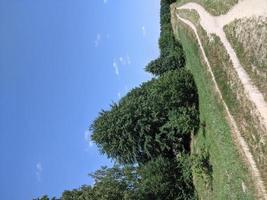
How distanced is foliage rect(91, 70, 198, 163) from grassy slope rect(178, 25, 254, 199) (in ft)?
7.33

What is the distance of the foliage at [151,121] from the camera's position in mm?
57625

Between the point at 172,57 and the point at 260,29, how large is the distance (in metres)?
36.9

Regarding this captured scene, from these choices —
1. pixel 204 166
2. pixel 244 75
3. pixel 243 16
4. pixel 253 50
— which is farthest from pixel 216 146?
pixel 253 50

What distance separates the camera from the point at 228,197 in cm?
4016

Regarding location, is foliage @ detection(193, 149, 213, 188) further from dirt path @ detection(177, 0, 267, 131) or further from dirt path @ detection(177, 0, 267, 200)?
dirt path @ detection(177, 0, 267, 131)

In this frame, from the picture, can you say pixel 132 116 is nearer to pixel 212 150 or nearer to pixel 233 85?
pixel 212 150

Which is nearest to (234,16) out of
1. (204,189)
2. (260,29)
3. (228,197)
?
(260,29)

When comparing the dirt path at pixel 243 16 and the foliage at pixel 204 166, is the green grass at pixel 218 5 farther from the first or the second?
the foliage at pixel 204 166

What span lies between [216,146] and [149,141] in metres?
16.1

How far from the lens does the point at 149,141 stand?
6069 cm

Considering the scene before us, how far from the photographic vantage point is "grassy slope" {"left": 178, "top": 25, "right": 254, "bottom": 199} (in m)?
37.1

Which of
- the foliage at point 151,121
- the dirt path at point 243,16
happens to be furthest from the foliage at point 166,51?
the dirt path at point 243,16

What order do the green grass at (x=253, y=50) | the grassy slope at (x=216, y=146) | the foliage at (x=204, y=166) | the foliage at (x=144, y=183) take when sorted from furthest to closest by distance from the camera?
the foliage at (x=144, y=183), the foliage at (x=204, y=166), the grassy slope at (x=216, y=146), the green grass at (x=253, y=50)

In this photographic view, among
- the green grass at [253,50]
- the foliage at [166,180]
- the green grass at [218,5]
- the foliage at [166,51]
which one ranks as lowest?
the green grass at [253,50]
